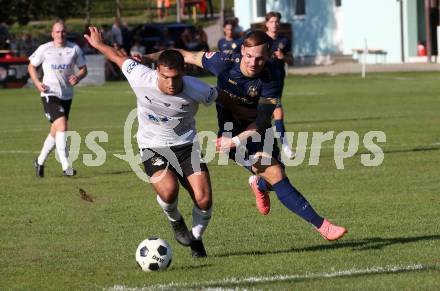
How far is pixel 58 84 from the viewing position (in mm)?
17047

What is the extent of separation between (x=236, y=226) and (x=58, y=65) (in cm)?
629

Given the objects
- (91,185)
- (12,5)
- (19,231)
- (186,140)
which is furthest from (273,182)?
(12,5)

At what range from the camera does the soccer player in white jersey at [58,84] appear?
55.0 ft

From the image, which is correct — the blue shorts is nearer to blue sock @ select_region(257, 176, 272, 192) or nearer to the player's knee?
the player's knee

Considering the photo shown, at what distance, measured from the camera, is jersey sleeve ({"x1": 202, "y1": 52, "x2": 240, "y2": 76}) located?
10.8m

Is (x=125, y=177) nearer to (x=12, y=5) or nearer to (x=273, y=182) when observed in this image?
(x=273, y=182)

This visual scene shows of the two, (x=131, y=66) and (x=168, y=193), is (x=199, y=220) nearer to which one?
(x=168, y=193)

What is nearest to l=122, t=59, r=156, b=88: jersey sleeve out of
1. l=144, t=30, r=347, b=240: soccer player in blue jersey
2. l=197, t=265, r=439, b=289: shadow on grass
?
l=144, t=30, r=347, b=240: soccer player in blue jersey

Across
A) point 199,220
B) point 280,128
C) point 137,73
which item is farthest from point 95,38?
point 280,128

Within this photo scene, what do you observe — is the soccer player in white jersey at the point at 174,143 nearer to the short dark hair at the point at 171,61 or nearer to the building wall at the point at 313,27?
the short dark hair at the point at 171,61

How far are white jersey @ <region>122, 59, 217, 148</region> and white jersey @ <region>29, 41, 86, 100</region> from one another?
704 cm

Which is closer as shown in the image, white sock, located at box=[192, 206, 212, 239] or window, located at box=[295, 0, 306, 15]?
white sock, located at box=[192, 206, 212, 239]

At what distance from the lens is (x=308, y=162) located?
58.3 feet

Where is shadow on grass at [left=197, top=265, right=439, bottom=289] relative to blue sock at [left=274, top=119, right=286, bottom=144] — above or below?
below
